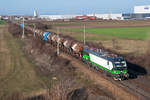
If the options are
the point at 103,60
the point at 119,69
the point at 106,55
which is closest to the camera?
the point at 119,69

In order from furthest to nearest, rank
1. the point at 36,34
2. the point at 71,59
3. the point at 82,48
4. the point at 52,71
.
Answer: the point at 36,34
the point at 71,59
the point at 82,48
the point at 52,71

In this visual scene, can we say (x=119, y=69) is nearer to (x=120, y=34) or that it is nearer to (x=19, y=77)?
(x=19, y=77)

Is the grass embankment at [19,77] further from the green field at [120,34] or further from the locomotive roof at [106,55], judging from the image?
the green field at [120,34]

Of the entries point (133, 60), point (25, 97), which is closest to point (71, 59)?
point (133, 60)

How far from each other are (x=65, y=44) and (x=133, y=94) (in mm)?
24702

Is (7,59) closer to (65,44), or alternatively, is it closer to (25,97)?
(65,44)

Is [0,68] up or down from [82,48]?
down

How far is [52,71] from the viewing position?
33781mm

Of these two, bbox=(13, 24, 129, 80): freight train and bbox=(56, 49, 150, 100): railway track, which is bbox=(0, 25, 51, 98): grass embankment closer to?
bbox=(13, 24, 129, 80): freight train

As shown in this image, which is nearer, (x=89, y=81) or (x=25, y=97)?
(x=25, y=97)

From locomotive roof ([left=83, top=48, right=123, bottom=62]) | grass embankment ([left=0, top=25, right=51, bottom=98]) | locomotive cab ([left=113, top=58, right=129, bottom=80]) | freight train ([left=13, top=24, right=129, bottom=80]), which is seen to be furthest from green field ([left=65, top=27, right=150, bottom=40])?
locomotive cab ([left=113, top=58, right=129, bottom=80])

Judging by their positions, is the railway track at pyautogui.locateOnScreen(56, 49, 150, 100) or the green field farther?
the green field

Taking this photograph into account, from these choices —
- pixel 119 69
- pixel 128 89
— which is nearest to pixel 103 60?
pixel 119 69

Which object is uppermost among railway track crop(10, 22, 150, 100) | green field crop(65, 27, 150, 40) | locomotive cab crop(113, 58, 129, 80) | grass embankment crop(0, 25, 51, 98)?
green field crop(65, 27, 150, 40)
